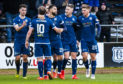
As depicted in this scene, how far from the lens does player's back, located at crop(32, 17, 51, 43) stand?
56.7 feet

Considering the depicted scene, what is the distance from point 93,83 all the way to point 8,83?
2.79 meters

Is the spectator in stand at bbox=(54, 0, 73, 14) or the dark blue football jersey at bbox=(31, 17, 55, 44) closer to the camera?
the dark blue football jersey at bbox=(31, 17, 55, 44)

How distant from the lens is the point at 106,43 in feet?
80.7

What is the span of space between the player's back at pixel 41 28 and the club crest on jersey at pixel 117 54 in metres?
8.09

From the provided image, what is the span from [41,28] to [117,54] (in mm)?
8381

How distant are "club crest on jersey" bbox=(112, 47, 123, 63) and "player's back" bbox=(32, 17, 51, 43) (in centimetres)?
809

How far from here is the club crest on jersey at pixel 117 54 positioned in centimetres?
2475

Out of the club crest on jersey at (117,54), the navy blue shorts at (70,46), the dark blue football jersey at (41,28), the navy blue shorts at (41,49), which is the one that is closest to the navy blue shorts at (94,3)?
the club crest on jersey at (117,54)

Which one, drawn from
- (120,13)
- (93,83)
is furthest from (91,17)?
(120,13)

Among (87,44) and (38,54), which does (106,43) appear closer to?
(87,44)

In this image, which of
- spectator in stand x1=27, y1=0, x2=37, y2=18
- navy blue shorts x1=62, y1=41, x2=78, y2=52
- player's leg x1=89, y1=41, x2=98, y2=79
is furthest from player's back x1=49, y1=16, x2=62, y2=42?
spectator in stand x1=27, y1=0, x2=37, y2=18

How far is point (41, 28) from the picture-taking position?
1730 centimetres

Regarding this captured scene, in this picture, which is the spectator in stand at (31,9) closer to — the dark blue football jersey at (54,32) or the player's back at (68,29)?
the player's back at (68,29)

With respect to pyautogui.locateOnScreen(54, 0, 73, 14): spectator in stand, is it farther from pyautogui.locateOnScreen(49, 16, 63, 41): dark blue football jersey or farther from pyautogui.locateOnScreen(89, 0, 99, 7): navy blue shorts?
pyautogui.locateOnScreen(49, 16, 63, 41): dark blue football jersey
